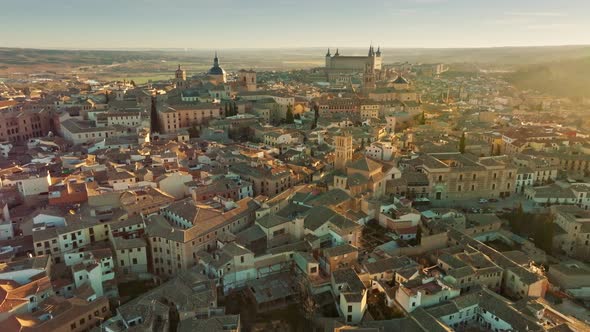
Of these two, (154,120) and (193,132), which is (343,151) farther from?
(154,120)

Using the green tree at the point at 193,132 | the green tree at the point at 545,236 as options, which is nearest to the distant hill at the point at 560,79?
the green tree at the point at 545,236

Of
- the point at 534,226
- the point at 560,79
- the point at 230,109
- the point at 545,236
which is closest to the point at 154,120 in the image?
the point at 230,109

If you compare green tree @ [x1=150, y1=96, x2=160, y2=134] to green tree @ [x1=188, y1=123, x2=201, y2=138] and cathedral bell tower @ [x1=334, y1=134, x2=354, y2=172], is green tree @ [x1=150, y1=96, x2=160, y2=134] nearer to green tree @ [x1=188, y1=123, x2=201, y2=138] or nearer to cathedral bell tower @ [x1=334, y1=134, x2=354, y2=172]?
green tree @ [x1=188, y1=123, x2=201, y2=138]

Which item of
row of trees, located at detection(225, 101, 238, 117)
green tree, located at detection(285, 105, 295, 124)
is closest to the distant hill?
green tree, located at detection(285, 105, 295, 124)

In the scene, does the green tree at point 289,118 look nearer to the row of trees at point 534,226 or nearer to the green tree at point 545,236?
the row of trees at point 534,226

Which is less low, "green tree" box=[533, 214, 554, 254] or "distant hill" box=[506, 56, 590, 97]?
"distant hill" box=[506, 56, 590, 97]

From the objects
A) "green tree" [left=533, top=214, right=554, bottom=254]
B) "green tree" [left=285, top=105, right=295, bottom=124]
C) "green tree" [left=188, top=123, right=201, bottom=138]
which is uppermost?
"green tree" [left=285, top=105, right=295, bottom=124]

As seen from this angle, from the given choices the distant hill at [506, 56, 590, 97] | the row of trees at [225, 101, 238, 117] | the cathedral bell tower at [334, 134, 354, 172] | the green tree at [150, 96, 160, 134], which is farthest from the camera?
the distant hill at [506, 56, 590, 97]

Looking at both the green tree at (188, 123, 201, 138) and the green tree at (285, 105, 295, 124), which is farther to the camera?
the green tree at (285, 105, 295, 124)

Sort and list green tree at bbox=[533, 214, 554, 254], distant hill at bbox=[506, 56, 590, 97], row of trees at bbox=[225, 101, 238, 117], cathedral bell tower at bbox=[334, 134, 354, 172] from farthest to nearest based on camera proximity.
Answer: distant hill at bbox=[506, 56, 590, 97] < row of trees at bbox=[225, 101, 238, 117] < cathedral bell tower at bbox=[334, 134, 354, 172] < green tree at bbox=[533, 214, 554, 254]
